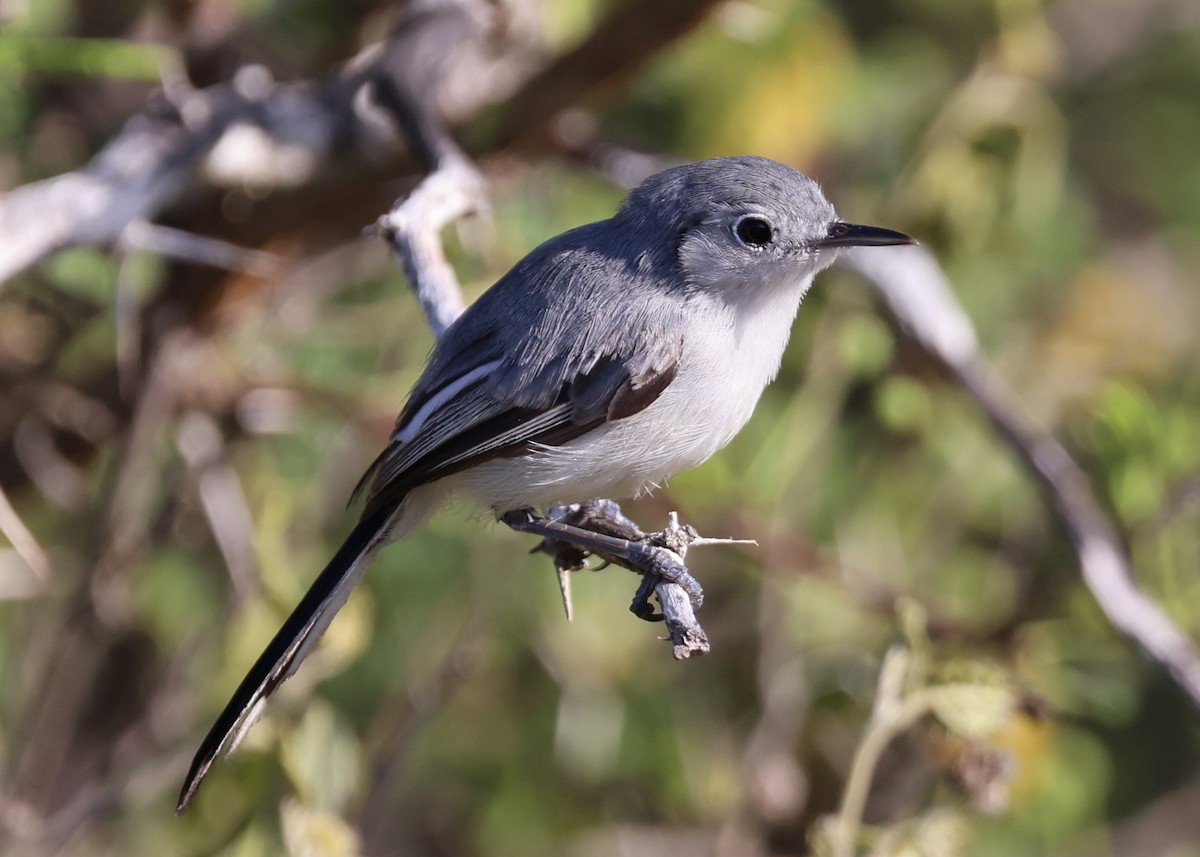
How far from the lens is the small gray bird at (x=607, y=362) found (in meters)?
2.42

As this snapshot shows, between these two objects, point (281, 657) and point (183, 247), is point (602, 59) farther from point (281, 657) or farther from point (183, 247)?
point (281, 657)

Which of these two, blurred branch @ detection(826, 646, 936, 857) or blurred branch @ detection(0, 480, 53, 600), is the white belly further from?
blurred branch @ detection(0, 480, 53, 600)

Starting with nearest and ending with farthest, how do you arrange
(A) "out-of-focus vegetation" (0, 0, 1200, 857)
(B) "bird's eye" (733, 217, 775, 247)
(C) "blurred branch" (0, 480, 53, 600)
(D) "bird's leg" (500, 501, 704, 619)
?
(D) "bird's leg" (500, 501, 704, 619) → (C) "blurred branch" (0, 480, 53, 600) → (B) "bird's eye" (733, 217, 775, 247) → (A) "out-of-focus vegetation" (0, 0, 1200, 857)

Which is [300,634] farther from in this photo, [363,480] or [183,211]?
[183,211]

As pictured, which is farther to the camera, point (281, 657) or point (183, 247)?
point (183, 247)

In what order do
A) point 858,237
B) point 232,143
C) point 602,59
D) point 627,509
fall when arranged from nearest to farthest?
point 858,237
point 232,143
point 602,59
point 627,509

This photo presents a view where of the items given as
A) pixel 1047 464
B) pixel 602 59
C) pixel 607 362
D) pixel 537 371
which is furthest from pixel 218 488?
pixel 1047 464

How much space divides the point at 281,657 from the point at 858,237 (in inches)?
52.2

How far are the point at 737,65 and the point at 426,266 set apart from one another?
5.01 feet

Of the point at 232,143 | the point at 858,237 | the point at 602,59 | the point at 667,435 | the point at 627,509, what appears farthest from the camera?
the point at 627,509

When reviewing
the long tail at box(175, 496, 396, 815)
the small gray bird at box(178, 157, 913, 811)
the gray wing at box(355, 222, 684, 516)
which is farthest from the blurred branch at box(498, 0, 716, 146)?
the long tail at box(175, 496, 396, 815)

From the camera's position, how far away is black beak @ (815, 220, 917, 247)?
248 cm

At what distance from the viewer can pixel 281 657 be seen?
7.49 feet

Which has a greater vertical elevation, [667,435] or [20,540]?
[667,435]
